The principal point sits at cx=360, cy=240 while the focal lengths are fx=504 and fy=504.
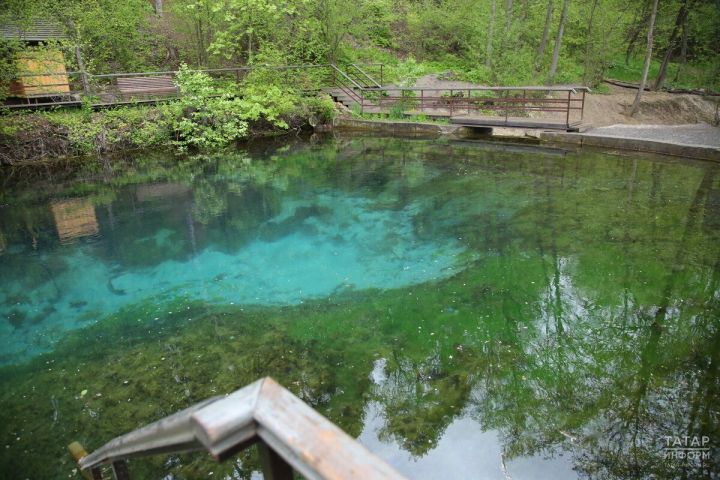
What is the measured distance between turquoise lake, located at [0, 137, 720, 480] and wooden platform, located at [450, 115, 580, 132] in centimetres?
472

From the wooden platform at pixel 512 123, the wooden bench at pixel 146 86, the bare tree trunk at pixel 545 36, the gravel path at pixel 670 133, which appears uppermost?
the bare tree trunk at pixel 545 36

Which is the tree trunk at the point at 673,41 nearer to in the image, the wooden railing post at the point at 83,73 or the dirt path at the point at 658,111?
the dirt path at the point at 658,111

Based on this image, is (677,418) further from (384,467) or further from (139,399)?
(139,399)

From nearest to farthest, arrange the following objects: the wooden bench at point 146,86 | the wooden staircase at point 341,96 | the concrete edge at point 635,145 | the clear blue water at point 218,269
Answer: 1. the clear blue water at point 218,269
2. the concrete edge at point 635,145
3. the wooden bench at point 146,86
4. the wooden staircase at point 341,96

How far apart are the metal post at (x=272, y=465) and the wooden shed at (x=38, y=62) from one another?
20139 mm

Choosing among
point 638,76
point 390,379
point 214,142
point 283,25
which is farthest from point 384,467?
point 638,76

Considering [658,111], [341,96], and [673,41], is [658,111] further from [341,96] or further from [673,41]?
[341,96]

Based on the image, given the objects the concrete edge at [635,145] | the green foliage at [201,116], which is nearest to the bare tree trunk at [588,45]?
the concrete edge at [635,145]

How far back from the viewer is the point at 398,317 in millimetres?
7035

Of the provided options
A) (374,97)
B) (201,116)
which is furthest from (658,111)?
(201,116)

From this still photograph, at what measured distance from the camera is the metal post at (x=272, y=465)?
4.31ft

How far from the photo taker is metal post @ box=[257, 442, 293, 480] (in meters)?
1.31

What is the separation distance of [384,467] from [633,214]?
434 inches

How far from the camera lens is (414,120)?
2106 cm
